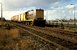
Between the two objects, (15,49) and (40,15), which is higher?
(40,15)

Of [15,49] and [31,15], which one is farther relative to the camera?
[31,15]

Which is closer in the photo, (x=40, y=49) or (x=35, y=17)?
(x=40, y=49)

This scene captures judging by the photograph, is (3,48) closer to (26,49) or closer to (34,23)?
(26,49)

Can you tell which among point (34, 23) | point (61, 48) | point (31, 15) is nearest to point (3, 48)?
point (61, 48)

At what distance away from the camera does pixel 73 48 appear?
1145 centimetres

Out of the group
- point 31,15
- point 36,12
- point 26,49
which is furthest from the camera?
point 31,15

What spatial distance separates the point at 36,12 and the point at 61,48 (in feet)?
108

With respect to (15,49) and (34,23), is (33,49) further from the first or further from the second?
(34,23)

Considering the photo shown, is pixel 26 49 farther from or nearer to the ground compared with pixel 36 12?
nearer to the ground

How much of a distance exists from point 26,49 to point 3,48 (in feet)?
5.20

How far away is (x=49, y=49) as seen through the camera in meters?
11.5

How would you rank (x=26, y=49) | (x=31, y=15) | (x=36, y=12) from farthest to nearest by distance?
(x=31, y=15)
(x=36, y=12)
(x=26, y=49)

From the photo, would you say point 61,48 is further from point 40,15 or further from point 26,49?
point 40,15

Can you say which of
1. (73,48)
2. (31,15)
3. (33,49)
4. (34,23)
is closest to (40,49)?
(33,49)
